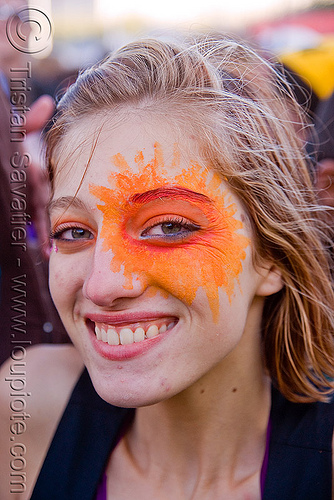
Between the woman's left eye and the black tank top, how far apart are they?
0.73 meters

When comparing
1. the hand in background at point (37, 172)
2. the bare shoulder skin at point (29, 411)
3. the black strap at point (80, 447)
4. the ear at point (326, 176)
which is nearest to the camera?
the black strap at point (80, 447)

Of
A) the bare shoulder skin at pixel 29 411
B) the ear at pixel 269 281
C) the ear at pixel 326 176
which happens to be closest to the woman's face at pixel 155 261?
the ear at pixel 269 281

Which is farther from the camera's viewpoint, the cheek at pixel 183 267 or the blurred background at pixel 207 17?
the blurred background at pixel 207 17

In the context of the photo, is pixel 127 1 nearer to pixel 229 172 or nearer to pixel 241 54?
pixel 241 54

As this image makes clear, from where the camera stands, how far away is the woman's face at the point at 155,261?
1.40 m

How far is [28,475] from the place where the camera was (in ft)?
6.29

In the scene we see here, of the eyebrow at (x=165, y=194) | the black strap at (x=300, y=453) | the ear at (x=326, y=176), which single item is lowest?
the black strap at (x=300, y=453)

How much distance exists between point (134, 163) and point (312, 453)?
1056 millimetres

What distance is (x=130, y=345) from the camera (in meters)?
1.45

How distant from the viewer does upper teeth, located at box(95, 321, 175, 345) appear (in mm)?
1437

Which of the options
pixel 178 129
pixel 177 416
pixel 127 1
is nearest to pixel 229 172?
pixel 178 129

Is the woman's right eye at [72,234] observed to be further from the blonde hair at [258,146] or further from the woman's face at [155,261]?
the blonde hair at [258,146]

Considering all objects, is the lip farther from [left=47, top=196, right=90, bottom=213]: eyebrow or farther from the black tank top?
the black tank top

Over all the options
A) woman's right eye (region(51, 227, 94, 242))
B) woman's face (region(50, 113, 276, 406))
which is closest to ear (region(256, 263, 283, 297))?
woman's face (region(50, 113, 276, 406))
